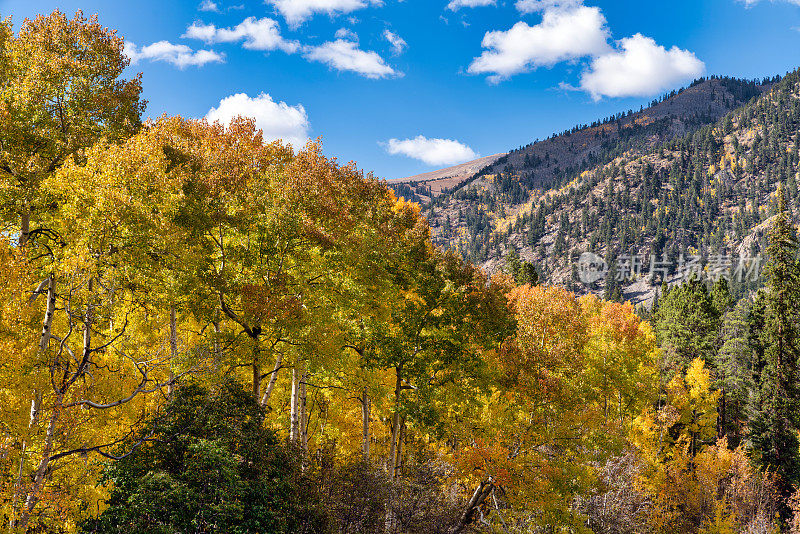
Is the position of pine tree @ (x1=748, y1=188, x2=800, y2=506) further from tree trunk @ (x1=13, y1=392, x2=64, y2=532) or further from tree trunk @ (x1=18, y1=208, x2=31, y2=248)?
tree trunk @ (x1=18, y1=208, x2=31, y2=248)

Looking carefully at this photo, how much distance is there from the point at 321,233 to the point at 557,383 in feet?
43.6

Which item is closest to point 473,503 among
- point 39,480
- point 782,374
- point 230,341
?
point 230,341

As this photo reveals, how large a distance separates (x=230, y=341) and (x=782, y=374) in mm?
47518

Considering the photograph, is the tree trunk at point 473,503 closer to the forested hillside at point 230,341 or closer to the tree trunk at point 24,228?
the forested hillside at point 230,341

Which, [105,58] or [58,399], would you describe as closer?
[58,399]

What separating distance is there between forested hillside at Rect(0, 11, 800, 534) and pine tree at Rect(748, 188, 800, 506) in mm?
22615

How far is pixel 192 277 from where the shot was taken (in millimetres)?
14914

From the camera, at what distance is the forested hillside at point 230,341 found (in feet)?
41.0

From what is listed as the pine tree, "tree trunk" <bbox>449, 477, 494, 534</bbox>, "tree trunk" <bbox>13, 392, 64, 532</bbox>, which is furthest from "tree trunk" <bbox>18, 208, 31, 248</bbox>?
the pine tree

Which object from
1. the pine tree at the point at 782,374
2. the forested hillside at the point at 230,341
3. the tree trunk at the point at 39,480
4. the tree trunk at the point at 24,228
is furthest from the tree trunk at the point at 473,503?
the pine tree at the point at 782,374

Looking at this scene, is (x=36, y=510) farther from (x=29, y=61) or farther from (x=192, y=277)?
(x=29, y=61)

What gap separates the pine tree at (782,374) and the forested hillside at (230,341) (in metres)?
22.6

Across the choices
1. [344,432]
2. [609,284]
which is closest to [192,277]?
[344,432]

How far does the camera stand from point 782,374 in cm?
4175
